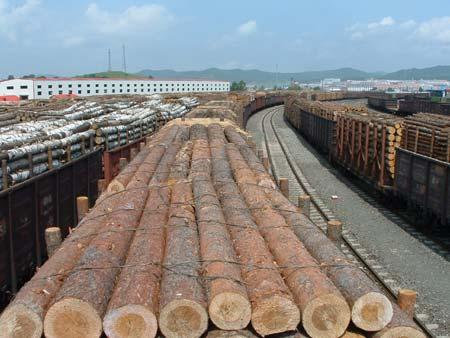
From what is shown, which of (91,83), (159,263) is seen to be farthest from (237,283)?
(91,83)

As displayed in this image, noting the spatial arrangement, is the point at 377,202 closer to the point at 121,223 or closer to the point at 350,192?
the point at 350,192

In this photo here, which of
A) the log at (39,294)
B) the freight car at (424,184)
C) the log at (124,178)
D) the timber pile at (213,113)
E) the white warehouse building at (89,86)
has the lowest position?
the freight car at (424,184)

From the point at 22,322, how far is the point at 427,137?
1298cm

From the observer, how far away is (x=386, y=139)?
675 inches

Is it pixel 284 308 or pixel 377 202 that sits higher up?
pixel 284 308

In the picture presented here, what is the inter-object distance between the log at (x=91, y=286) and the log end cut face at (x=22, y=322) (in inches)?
3.7

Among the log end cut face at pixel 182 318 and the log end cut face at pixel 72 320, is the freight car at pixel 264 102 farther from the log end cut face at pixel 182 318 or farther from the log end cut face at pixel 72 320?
the log end cut face at pixel 72 320

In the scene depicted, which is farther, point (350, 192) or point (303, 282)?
point (350, 192)


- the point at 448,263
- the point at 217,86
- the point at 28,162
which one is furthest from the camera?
the point at 217,86

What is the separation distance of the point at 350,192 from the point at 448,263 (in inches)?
312

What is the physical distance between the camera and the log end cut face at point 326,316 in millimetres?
4520

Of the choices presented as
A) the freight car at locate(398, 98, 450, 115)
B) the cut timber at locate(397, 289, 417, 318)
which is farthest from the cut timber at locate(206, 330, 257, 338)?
the freight car at locate(398, 98, 450, 115)

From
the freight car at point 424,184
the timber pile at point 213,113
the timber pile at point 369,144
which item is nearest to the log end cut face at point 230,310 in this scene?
the freight car at point 424,184

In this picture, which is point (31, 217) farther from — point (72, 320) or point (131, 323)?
point (131, 323)
